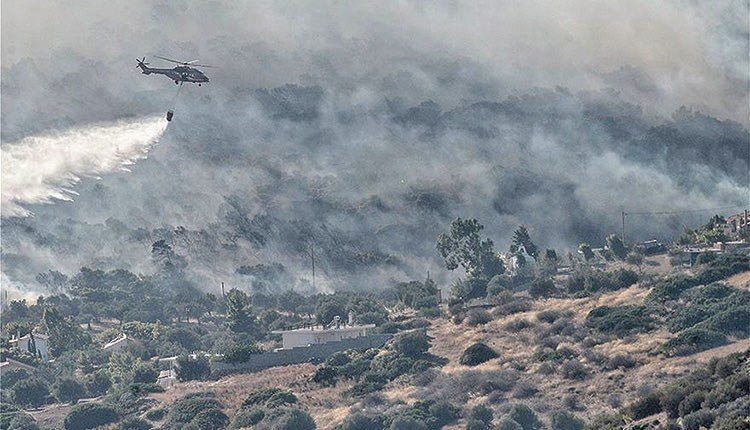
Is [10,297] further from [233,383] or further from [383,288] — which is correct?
[233,383]

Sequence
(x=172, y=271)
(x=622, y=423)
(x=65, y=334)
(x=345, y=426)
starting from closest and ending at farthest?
(x=622, y=423) → (x=345, y=426) → (x=65, y=334) → (x=172, y=271)

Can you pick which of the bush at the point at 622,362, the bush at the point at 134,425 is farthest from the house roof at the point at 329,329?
the bush at the point at 622,362

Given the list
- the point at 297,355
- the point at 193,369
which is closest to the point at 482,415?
the point at 297,355

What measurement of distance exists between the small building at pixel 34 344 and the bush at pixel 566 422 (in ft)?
219

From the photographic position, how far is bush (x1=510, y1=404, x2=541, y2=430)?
9450 centimetres

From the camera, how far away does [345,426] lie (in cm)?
9869

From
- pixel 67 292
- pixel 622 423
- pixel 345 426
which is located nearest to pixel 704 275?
pixel 345 426

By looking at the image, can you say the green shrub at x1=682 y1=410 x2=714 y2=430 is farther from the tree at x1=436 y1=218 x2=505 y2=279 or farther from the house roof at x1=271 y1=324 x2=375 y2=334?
the tree at x1=436 y1=218 x2=505 y2=279

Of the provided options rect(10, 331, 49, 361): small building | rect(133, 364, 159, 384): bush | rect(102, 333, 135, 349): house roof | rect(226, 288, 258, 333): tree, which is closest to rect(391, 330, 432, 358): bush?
rect(133, 364, 159, 384): bush

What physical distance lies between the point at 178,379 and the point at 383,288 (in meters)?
50.1

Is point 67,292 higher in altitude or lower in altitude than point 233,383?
higher

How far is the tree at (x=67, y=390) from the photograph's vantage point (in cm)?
12812

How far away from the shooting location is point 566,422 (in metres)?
92.6

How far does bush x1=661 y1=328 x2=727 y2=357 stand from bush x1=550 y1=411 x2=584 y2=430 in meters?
9.99
